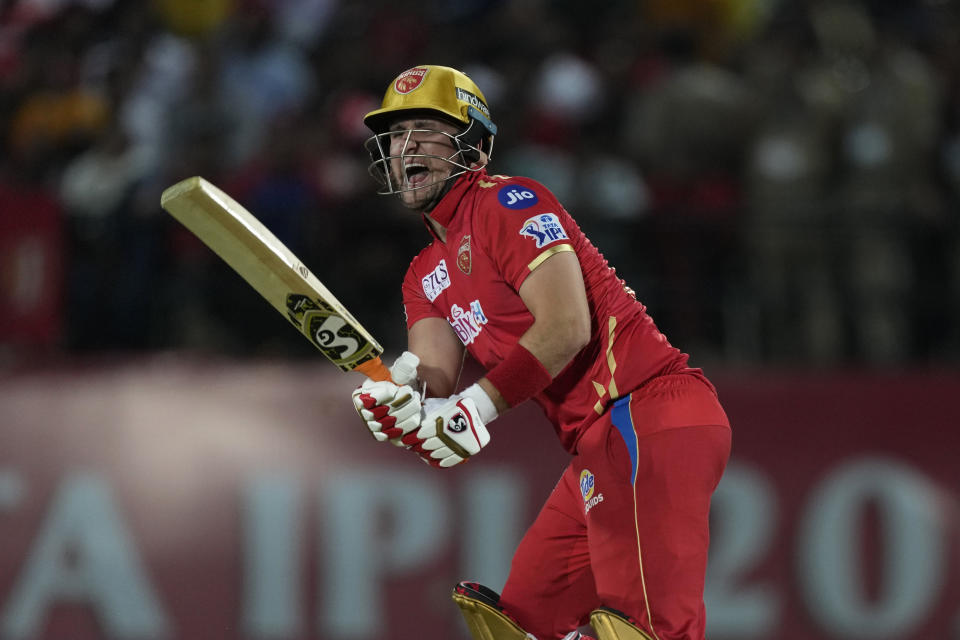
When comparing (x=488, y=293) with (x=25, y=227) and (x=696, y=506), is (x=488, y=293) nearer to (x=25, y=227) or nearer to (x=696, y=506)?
(x=696, y=506)

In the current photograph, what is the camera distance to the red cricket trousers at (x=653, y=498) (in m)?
4.79

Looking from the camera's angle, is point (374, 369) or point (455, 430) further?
point (374, 369)

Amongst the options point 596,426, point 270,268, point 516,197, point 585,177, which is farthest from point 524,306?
point 585,177

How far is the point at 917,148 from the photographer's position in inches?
360

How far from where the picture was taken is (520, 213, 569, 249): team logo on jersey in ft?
16.0

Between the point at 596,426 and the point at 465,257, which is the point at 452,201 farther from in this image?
the point at 596,426

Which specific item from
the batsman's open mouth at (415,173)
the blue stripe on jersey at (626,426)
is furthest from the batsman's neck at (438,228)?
the blue stripe on jersey at (626,426)

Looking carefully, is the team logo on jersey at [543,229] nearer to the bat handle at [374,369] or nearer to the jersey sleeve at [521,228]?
the jersey sleeve at [521,228]

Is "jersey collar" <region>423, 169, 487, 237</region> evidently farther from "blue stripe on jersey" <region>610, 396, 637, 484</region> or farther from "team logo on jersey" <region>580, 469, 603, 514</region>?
"team logo on jersey" <region>580, 469, 603, 514</region>

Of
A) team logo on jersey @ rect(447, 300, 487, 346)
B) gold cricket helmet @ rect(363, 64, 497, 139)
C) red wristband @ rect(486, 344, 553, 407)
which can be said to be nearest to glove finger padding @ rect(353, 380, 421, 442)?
red wristband @ rect(486, 344, 553, 407)

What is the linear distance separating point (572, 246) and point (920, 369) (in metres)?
4.79

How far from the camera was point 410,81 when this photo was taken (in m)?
5.30

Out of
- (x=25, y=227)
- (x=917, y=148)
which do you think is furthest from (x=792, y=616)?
(x=25, y=227)

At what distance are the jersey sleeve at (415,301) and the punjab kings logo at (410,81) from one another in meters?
0.69
